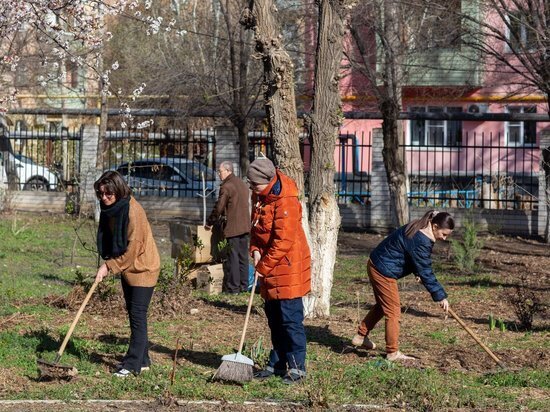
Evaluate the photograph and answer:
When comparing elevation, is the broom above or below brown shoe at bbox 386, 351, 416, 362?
above

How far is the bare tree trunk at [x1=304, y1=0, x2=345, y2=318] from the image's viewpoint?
1020 cm

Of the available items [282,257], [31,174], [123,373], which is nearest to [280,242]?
[282,257]

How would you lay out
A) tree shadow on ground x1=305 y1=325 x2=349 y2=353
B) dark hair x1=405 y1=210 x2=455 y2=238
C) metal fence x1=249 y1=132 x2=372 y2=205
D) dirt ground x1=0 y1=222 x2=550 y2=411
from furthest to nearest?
metal fence x1=249 y1=132 x2=372 y2=205
tree shadow on ground x1=305 y1=325 x2=349 y2=353
dirt ground x1=0 y1=222 x2=550 y2=411
dark hair x1=405 y1=210 x2=455 y2=238

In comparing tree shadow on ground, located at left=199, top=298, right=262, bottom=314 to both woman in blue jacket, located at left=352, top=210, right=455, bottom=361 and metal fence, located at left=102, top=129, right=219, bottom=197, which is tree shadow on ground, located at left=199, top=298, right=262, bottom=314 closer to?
woman in blue jacket, located at left=352, top=210, right=455, bottom=361

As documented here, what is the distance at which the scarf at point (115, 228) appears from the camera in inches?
291

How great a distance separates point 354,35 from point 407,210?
3.61 metres

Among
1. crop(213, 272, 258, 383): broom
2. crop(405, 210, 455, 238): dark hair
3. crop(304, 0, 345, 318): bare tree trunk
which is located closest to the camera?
crop(213, 272, 258, 383): broom

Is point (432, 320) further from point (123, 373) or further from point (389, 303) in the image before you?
point (123, 373)

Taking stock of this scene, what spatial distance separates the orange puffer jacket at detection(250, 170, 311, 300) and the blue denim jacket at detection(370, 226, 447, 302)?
106cm

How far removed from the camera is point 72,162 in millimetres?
23797

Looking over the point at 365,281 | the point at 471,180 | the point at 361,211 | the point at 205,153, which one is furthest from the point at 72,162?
the point at 365,281

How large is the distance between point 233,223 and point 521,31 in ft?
23.4

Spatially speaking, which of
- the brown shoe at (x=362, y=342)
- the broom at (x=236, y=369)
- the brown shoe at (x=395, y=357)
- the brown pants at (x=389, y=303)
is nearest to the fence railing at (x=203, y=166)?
the brown shoe at (x=362, y=342)

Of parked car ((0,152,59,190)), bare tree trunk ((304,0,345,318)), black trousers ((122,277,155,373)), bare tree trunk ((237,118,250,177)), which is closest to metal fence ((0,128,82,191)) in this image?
parked car ((0,152,59,190))
